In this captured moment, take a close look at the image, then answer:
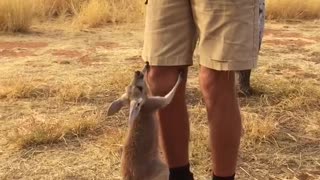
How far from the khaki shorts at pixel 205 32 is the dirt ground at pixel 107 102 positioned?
818 millimetres

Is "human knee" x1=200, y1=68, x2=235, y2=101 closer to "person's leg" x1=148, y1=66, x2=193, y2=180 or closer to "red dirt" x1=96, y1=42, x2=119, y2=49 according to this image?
"person's leg" x1=148, y1=66, x2=193, y2=180

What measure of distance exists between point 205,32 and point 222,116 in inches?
13.1

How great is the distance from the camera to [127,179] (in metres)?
2.41

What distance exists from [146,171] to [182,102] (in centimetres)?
37

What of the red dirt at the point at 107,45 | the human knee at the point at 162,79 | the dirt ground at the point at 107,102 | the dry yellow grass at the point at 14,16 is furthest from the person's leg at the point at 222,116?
the dry yellow grass at the point at 14,16

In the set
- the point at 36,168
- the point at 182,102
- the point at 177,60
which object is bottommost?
the point at 36,168

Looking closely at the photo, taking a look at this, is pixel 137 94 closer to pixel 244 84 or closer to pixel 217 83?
pixel 217 83

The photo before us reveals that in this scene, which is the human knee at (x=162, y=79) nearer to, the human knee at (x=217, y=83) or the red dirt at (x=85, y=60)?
the human knee at (x=217, y=83)

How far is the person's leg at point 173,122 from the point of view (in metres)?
2.53

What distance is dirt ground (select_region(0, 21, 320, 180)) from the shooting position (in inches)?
126

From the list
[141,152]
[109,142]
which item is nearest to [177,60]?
[141,152]

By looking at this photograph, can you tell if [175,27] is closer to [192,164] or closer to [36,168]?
[192,164]

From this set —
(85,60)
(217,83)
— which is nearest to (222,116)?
(217,83)

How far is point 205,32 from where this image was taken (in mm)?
2367
